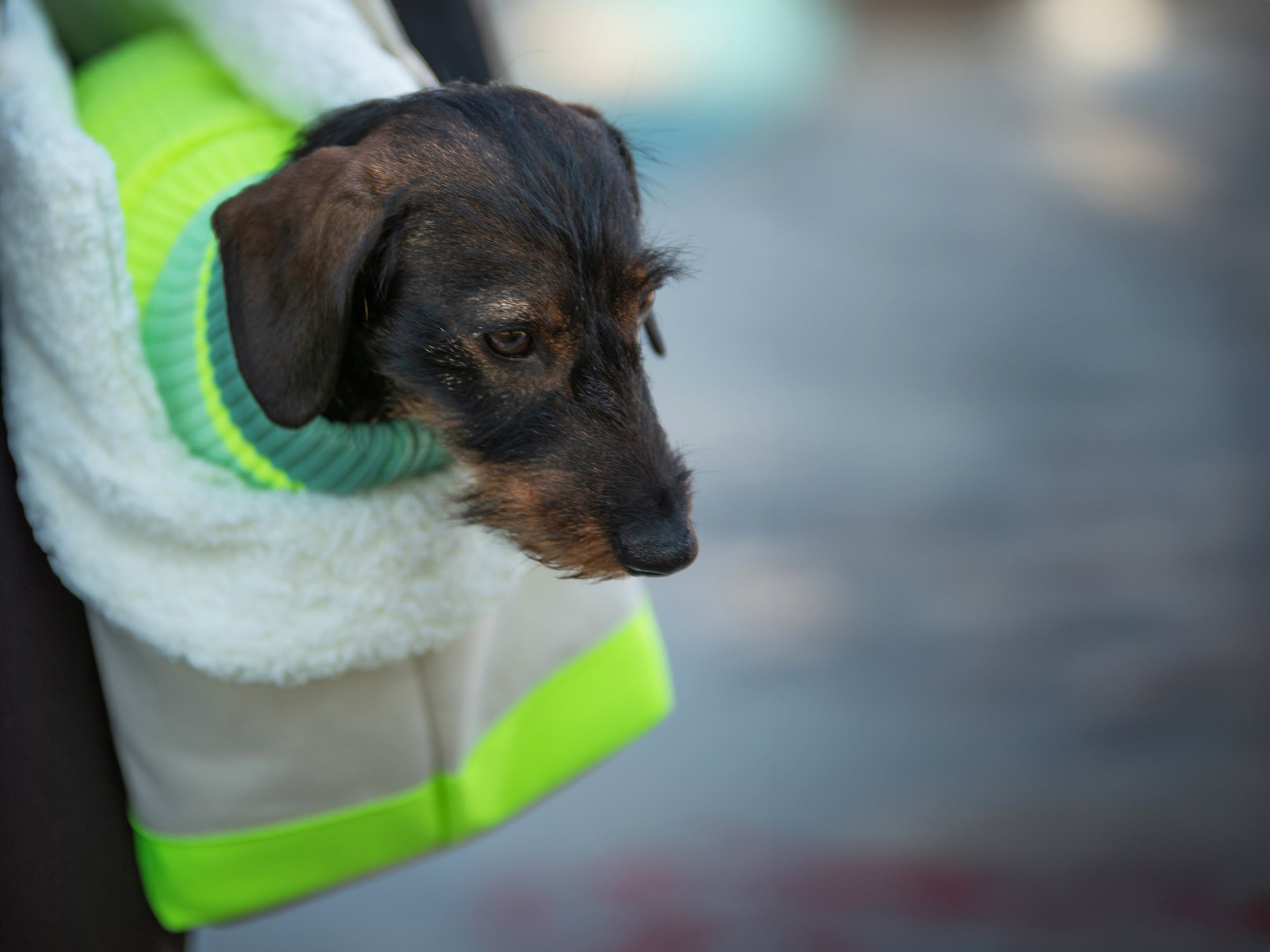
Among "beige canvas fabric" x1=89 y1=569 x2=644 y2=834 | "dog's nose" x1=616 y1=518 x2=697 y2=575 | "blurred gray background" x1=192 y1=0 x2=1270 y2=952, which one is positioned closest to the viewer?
"dog's nose" x1=616 y1=518 x2=697 y2=575

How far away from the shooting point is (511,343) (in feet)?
2.73

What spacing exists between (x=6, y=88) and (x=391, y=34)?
36 centimetres

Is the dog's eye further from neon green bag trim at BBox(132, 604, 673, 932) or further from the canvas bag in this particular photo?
neon green bag trim at BBox(132, 604, 673, 932)

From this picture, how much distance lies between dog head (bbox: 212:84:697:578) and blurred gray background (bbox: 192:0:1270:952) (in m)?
0.26

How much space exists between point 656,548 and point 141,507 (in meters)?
0.41

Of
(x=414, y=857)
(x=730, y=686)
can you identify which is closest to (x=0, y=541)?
(x=414, y=857)

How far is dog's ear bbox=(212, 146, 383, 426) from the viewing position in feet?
2.66

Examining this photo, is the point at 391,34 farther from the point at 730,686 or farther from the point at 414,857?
the point at 730,686

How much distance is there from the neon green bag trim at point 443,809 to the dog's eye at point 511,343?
38 cm

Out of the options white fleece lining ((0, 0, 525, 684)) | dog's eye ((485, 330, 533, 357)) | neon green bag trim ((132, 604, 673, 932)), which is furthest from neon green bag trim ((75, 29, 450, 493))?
neon green bag trim ((132, 604, 673, 932))

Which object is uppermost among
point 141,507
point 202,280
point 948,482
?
point 202,280

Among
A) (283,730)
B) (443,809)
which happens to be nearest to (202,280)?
(283,730)

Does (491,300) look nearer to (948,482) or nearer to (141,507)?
(141,507)

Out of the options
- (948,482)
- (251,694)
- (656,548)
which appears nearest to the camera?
(656,548)
